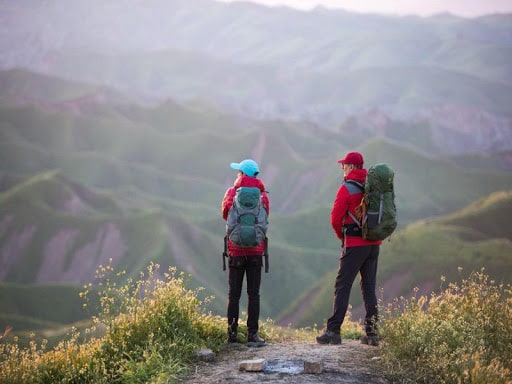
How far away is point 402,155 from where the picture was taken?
4144 inches

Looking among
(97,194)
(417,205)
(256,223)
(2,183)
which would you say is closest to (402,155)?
(417,205)

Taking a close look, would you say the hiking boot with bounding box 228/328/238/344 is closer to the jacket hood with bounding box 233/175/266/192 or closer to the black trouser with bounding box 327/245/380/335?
the black trouser with bounding box 327/245/380/335

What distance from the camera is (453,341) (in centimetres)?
834

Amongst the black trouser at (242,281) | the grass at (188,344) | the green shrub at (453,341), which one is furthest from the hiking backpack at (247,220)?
the green shrub at (453,341)

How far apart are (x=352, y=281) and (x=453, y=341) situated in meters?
1.61

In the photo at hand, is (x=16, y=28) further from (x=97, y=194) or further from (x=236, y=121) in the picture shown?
(x=97, y=194)

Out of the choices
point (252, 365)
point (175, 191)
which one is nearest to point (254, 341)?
point (252, 365)

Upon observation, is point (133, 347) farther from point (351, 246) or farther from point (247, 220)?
point (351, 246)

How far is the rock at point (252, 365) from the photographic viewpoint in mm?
7984

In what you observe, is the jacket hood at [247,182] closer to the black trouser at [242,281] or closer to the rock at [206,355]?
the black trouser at [242,281]

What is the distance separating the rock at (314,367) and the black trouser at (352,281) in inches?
55.1

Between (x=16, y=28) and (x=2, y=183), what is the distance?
4187 inches

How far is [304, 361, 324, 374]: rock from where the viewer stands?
7949mm

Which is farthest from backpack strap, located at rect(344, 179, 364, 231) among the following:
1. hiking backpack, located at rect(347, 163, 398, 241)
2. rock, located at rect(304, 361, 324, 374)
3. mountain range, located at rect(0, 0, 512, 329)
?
mountain range, located at rect(0, 0, 512, 329)
